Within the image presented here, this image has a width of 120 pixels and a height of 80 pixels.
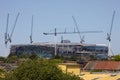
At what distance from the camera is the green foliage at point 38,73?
89.8 ft

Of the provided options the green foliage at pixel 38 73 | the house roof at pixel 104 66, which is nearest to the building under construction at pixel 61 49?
the house roof at pixel 104 66

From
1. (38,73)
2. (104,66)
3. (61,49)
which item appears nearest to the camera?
(38,73)

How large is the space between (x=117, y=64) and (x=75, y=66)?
1553 cm

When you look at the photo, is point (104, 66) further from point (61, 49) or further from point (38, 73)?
point (61, 49)

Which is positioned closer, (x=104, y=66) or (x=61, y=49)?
(x=104, y=66)

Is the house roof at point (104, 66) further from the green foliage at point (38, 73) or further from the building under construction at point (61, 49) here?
the building under construction at point (61, 49)

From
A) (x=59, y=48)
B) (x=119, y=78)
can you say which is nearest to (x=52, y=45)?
(x=59, y=48)

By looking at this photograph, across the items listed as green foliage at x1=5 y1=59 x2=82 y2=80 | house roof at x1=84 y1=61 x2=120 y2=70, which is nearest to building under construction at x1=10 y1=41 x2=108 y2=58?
house roof at x1=84 y1=61 x2=120 y2=70

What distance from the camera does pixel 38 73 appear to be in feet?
90.5

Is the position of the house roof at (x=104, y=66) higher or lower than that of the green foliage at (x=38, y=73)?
lower

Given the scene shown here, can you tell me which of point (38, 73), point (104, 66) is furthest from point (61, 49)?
point (38, 73)

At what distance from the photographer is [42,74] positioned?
89.9 feet

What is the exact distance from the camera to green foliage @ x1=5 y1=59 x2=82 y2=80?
Result: 27.4 m

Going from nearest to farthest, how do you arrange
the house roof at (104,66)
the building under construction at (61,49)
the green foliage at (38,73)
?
the green foliage at (38,73), the house roof at (104,66), the building under construction at (61,49)
